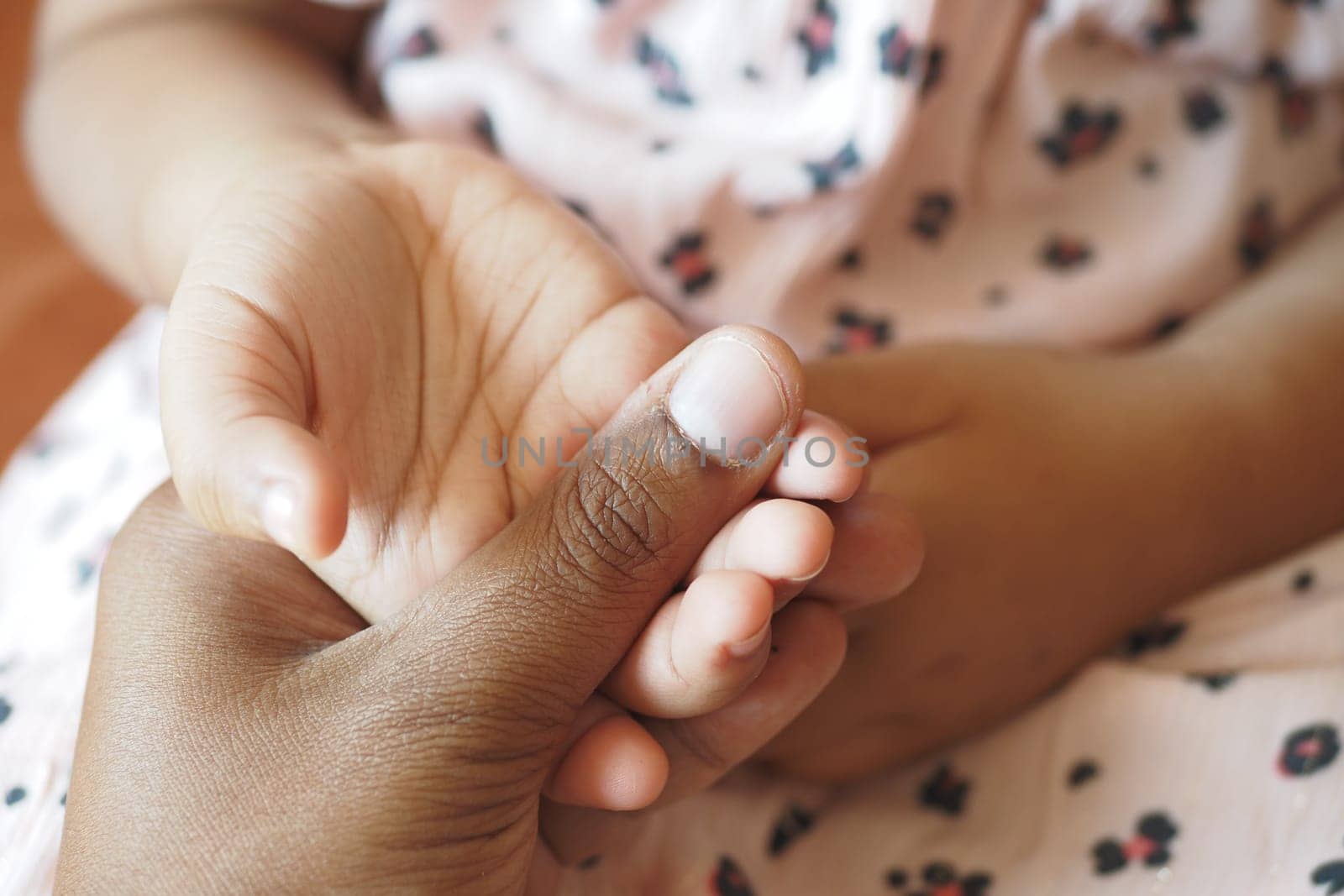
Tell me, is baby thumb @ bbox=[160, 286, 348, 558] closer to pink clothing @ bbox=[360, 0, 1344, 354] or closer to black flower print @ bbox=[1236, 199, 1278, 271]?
pink clothing @ bbox=[360, 0, 1344, 354]

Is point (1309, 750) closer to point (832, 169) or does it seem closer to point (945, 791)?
point (945, 791)

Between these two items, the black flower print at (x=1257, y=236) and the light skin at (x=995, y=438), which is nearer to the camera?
the light skin at (x=995, y=438)

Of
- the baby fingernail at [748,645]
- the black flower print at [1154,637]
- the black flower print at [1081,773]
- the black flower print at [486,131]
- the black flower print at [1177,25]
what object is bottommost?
the black flower print at [1081,773]

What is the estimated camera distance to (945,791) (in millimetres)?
612

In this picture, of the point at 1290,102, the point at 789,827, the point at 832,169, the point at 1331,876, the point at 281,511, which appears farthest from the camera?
the point at 1290,102

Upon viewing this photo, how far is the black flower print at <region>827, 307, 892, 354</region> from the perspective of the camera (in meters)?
0.77

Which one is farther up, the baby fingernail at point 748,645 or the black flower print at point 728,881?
the baby fingernail at point 748,645

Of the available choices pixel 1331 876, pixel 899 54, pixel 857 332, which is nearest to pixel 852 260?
pixel 857 332

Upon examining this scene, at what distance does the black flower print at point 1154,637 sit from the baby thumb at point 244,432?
1.70ft

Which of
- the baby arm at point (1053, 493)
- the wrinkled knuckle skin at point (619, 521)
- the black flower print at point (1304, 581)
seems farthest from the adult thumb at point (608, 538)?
the black flower print at point (1304, 581)

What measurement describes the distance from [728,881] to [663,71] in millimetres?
538

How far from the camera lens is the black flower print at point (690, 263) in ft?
2.38

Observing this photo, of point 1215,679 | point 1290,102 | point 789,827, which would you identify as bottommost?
point 789,827

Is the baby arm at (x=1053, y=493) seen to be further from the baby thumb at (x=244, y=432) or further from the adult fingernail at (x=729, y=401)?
the baby thumb at (x=244, y=432)
